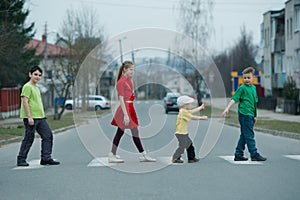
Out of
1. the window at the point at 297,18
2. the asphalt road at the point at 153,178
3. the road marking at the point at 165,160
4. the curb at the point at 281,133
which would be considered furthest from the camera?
the window at the point at 297,18

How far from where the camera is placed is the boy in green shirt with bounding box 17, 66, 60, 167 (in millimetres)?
10172

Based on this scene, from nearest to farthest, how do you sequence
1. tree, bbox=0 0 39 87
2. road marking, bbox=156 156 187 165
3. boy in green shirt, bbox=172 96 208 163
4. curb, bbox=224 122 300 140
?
boy in green shirt, bbox=172 96 208 163 → road marking, bbox=156 156 187 165 → curb, bbox=224 122 300 140 → tree, bbox=0 0 39 87

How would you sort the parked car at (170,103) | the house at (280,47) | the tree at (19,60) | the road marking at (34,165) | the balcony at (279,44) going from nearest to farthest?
1. the road marking at (34,165)
2. the tree at (19,60)
3. the parked car at (170,103)
4. the house at (280,47)
5. the balcony at (279,44)

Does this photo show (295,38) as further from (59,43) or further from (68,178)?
(68,178)

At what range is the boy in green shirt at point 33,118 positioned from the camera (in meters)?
10.2

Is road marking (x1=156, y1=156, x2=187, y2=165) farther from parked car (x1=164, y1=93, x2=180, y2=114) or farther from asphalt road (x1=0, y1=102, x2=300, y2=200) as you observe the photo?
parked car (x1=164, y1=93, x2=180, y2=114)

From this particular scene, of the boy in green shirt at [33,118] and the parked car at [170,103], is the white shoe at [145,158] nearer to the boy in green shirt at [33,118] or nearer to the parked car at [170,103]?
the boy in green shirt at [33,118]

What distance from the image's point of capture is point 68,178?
28.6 ft

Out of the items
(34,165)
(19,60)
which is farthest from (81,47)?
(34,165)

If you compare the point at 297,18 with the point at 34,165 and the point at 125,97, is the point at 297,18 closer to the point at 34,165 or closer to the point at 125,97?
the point at 125,97

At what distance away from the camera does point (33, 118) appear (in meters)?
10.2

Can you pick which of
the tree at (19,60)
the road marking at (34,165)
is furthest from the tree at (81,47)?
the road marking at (34,165)

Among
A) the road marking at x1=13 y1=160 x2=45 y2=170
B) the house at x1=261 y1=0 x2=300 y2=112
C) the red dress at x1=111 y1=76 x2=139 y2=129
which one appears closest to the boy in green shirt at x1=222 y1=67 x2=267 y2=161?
the red dress at x1=111 y1=76 x2=139 y2=129

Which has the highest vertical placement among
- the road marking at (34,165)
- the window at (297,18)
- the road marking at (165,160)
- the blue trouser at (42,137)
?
the window at (297,18)
